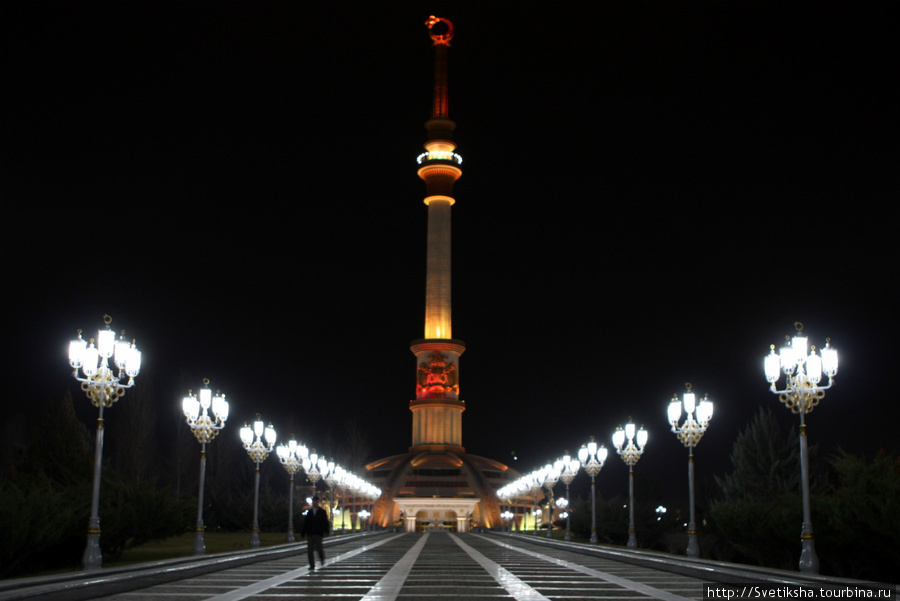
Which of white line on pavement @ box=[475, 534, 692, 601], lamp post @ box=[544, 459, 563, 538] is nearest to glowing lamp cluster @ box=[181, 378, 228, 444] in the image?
white line on pavement @ box=[475, 534, 692, 601]

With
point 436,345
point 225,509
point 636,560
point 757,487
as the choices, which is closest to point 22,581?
point 636,560

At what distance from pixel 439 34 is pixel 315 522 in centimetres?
10508

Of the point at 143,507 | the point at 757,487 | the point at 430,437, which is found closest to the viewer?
the point at 143,507

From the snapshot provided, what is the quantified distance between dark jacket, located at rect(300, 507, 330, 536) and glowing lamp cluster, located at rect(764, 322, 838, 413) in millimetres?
11876

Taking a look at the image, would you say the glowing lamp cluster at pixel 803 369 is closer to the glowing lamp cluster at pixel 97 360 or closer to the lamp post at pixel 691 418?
the lamp post at pixel 691 418

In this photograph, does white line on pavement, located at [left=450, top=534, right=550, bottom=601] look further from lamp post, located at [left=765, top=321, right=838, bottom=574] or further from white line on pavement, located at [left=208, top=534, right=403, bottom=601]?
lamp post, located at [left=765, top=321, right=838, bottom=574]

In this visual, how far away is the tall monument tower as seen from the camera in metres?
99.0

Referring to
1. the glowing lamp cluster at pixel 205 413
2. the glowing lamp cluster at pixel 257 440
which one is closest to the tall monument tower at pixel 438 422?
the glowing lamp cluster at pixel 257 440

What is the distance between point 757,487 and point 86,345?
35.8 metres

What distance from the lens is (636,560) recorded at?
87.6 feet

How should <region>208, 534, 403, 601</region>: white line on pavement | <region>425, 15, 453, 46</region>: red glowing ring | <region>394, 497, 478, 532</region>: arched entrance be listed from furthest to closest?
<region>425, 15, 453, 46</region>: red glowing ring → <region>394, 497, 478, 532</region>: arched entrance → <region>208, 534, 403, 601</region>: white line on pavement

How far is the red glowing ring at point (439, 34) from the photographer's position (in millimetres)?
119562

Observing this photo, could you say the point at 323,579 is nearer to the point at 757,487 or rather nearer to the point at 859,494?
the point at 859,494

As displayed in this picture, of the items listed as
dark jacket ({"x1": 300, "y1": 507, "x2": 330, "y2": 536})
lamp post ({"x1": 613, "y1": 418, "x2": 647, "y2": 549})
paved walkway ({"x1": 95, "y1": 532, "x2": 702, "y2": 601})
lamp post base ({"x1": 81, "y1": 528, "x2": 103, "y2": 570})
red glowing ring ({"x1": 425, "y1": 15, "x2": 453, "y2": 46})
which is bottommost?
paved walkway ({"x1": 95, "y1": 532, "x2": 702, "y2": 601})
